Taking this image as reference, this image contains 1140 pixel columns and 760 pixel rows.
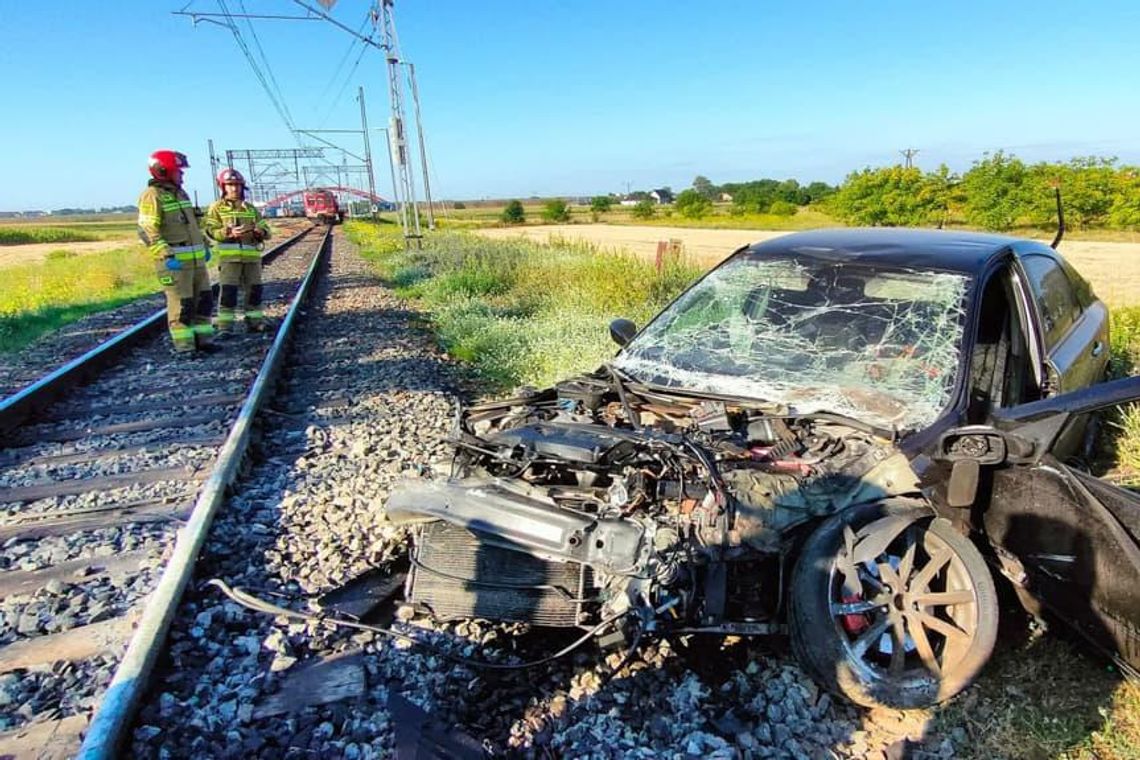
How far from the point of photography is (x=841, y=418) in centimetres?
310

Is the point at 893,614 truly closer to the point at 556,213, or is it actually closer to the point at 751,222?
the point at 751,222

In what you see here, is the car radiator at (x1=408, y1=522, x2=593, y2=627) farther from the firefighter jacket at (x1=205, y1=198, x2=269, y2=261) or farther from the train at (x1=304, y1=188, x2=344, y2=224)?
the train at (x1=304, y1=188, x2=344, y2=224)

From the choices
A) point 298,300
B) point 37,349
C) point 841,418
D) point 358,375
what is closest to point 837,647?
point 841,418

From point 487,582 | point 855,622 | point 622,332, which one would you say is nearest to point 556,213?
point 622,332

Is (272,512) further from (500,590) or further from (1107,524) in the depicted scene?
(1107,524)

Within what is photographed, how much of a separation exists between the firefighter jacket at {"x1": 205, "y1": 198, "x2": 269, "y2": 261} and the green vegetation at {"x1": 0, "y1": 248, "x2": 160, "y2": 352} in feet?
10.2

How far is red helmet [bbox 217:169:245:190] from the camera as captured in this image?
9.77 metres

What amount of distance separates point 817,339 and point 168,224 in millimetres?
7613

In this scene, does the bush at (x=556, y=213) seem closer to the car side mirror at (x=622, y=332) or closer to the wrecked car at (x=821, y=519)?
the car side mirror at (x=622, y=332)

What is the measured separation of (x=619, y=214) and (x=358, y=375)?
270 ft

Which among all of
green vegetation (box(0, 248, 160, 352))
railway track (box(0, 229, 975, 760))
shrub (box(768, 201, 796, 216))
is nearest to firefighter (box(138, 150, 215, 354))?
green vegetation (box(0, 248, 160, 352))

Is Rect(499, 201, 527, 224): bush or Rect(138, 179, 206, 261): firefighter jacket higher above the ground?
Rect(138, 179, 206, 261): firefighter jacket

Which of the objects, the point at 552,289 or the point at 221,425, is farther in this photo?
the point at 552,289

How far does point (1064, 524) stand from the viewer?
2.55 metres
